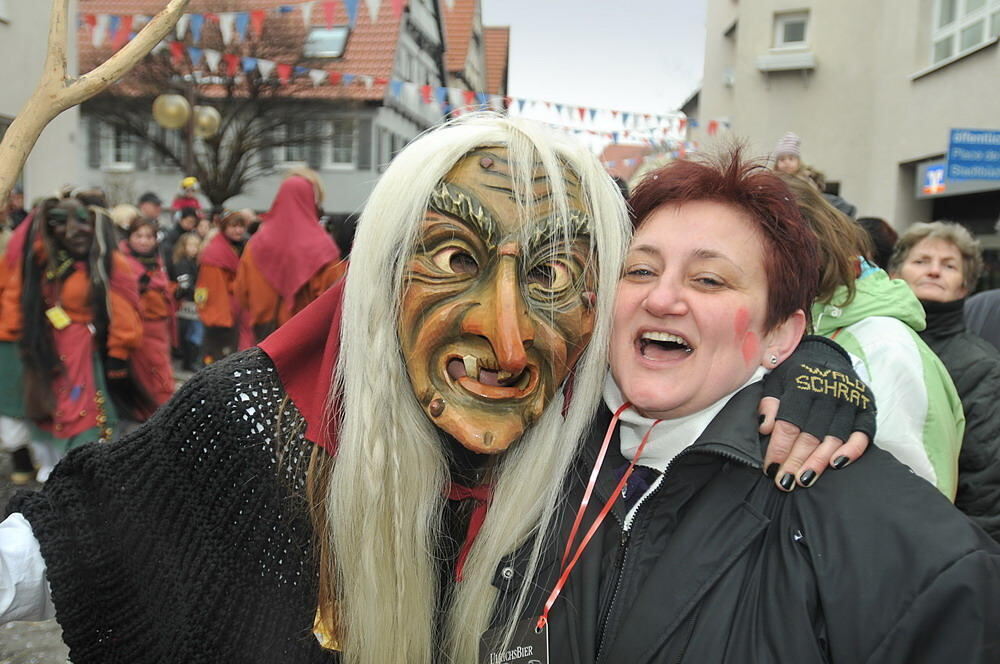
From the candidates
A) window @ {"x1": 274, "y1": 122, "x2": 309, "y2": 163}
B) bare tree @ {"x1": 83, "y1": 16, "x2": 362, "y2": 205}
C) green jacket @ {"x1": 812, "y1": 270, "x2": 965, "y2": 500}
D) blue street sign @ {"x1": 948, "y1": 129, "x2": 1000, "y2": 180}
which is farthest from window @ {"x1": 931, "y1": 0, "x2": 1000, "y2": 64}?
window @ {"x1": 274, "y1": 122, "x2": 309, "y2": 163}

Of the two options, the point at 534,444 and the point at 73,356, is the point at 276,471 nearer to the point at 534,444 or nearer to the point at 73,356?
the point at 534,444

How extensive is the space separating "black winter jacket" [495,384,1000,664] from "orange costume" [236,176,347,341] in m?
3.36

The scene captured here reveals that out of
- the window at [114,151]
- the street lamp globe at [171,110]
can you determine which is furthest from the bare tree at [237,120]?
the street lamp globe at [171,110]

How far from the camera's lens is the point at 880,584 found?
1.14 meters

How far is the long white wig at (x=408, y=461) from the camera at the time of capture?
142cm

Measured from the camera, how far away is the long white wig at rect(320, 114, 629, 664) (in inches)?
56.0

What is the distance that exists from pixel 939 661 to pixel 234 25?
32.4 feet

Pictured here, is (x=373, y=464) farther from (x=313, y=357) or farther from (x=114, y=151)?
(x=114, y=151)

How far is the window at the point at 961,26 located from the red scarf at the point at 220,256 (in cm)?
715

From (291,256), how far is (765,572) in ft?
12.3

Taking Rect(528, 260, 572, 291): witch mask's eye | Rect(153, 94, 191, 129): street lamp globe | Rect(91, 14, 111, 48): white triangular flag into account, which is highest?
Rect(91, 14, 111, 48): white triangular flag

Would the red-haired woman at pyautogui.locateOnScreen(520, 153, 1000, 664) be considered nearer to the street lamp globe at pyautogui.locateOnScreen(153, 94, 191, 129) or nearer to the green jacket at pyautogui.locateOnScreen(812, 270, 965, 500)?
the green jacket at pyautogui.locateOnScreen(812, 270, 965, 500)

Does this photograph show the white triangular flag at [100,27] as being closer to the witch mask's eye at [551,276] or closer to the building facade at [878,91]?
the building facade at [878,91]

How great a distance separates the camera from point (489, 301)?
1396 millimetres
